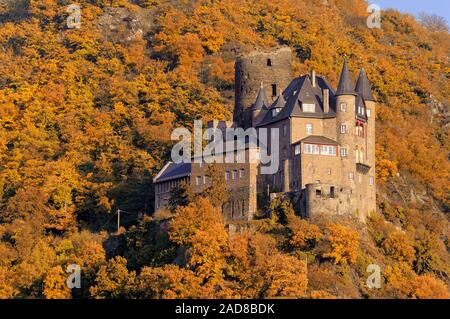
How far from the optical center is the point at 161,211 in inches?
3797

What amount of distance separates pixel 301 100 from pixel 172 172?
10.9 meters

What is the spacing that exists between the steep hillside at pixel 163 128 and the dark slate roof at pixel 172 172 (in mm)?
2349

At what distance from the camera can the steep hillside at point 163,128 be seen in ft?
293

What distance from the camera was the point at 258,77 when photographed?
107 m

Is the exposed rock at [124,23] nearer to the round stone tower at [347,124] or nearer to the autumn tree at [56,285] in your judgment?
the round stone tower at [347,124]

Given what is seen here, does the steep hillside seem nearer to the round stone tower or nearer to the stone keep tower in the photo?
the round stone tower

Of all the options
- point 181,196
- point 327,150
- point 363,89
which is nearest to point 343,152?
point 327,150

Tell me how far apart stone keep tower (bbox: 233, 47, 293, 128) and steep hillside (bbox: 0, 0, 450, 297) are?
539 centimetres

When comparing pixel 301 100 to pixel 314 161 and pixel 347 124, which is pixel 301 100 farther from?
pixel 314 161

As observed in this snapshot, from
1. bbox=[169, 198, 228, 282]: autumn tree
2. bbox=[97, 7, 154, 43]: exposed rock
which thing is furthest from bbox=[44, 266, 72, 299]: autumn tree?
bbox=[97, 7, 154, 43]: exposed rock

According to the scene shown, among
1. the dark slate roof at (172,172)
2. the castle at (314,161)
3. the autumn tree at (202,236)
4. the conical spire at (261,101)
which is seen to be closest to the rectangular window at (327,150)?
the castle at (314,161)
